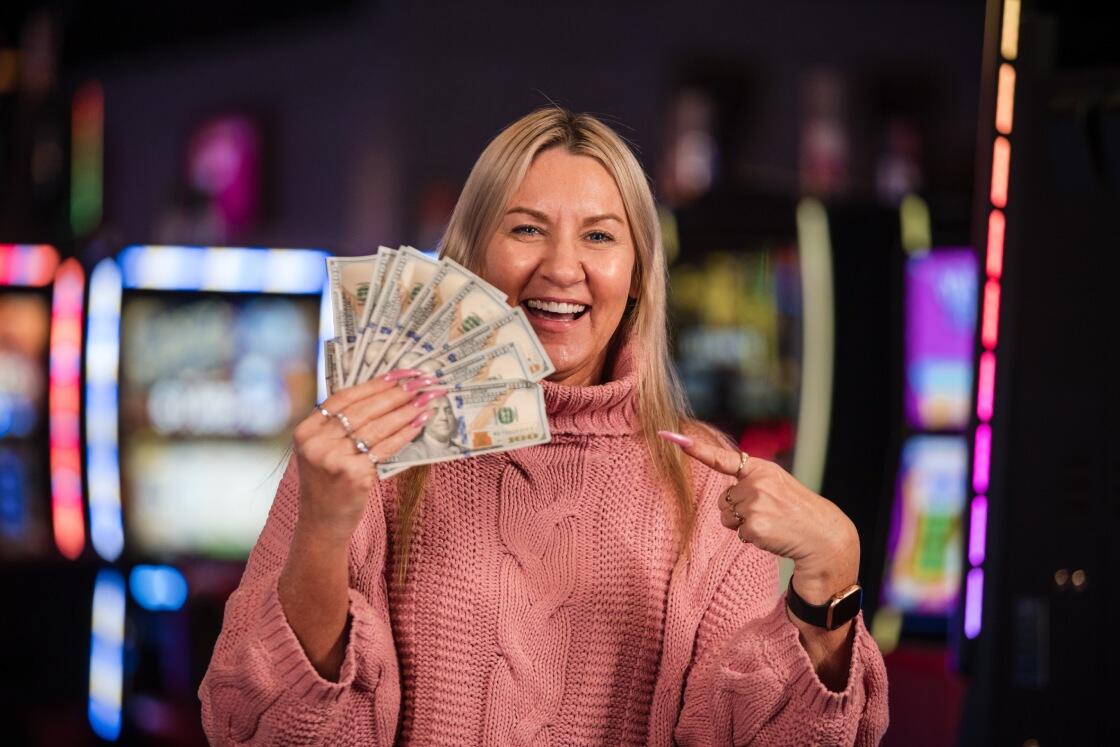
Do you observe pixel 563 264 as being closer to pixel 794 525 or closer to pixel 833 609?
pixel 794 525

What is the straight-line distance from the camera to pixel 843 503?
13.9 feet

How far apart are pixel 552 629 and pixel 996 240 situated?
3.73ft

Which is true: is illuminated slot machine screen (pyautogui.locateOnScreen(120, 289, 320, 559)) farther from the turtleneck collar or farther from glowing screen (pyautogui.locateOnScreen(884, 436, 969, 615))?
the turtleneck collar

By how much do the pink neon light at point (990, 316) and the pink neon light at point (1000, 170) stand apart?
15cm

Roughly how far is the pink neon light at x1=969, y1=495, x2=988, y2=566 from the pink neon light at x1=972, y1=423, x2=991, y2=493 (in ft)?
0.08

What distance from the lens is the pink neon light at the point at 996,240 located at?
2.59 m

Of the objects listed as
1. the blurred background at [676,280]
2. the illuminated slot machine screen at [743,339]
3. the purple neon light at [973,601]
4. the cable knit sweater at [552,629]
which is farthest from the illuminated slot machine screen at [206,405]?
the cable knit sweater at [552,629]

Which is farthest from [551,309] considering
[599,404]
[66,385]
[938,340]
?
[66,385]

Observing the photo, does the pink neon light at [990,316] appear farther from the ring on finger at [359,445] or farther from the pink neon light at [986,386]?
the ring on finger at [359,445]

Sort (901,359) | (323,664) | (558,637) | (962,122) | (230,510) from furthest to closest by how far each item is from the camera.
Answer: (962,122) → (230,510) → (901,359) → (558,637) → (323,664)

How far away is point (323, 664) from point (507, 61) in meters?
6.82

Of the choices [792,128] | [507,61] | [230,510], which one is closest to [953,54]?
[792,128]

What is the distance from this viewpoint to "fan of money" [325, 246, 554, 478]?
74.0 inches

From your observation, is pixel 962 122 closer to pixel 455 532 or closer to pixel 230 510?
pixel 230 510
